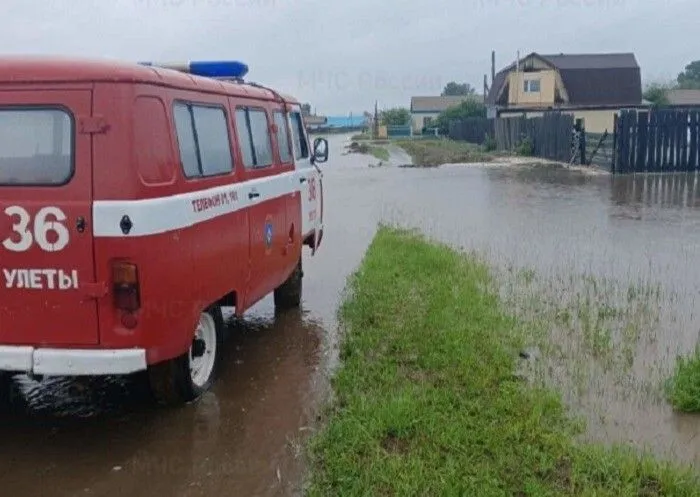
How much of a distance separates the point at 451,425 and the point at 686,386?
1844 millimetres

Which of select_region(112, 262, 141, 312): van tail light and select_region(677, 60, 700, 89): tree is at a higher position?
select_region(677, 60, 700, 89): tree

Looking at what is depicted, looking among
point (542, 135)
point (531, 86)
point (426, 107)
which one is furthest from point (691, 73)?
point (542, 135)

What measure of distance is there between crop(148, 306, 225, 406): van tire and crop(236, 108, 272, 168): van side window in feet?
4.26

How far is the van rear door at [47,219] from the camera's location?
4.26 meters

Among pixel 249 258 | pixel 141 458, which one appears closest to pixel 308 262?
pixel 249 258

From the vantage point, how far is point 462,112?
6419 centimetres

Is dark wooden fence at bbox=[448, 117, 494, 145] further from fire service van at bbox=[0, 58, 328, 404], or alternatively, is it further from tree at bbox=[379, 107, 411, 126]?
fire service van at bbox=[0, 58, 328, 404]

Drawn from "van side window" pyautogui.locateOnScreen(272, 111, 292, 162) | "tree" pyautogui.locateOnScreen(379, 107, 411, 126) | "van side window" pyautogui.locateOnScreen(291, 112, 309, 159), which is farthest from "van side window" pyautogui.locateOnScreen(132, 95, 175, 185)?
"tree" pyautogui.locateOnScreen(379, 107, 411, 126)

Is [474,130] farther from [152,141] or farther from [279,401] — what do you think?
[152,141]

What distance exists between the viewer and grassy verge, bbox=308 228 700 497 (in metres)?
4.07

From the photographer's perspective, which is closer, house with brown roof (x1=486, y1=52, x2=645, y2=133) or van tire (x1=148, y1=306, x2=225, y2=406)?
van tire (x1=148, y1=306, x2=225, y2=406)

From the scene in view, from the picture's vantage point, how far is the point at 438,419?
4.82 metres

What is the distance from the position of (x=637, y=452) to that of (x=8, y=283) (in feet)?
12.5

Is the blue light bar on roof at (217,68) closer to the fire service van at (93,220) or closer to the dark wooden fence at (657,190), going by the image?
the fire service van at (93,220)
